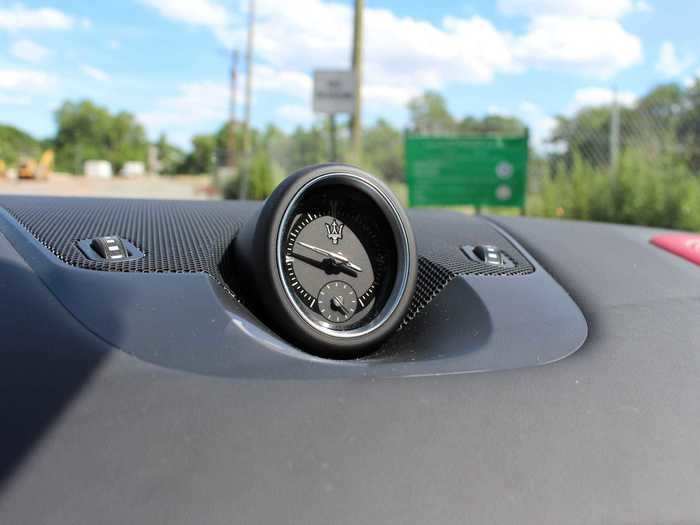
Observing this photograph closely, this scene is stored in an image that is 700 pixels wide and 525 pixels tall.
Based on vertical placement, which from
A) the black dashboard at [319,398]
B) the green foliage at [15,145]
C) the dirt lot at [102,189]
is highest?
the green foliage at [15,145]

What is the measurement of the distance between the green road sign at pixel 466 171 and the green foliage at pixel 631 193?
1.01m

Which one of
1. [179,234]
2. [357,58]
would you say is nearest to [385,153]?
[357,58]

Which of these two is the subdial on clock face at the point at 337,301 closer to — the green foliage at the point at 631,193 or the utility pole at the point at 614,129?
the green foliage at the point at 631,193

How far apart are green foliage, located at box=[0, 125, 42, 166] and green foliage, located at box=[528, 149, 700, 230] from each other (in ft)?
212

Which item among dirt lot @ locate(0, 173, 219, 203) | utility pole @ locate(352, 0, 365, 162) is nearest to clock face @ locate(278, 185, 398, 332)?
utility pole @ locate(352, 0, 365, 162)

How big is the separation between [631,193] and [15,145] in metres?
86.6

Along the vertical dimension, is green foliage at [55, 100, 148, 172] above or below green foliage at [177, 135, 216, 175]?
above

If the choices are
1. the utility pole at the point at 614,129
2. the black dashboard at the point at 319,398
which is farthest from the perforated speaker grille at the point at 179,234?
the utility pole at the point at 614,129

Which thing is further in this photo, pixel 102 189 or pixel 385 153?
pixel 102 189

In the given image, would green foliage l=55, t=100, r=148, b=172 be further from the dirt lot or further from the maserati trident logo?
the maserati trident logo

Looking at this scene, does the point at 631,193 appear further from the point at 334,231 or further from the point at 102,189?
the point at 102,189

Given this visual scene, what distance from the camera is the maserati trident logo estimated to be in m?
1.75

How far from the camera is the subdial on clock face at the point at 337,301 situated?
5.49ft

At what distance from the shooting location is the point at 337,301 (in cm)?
170
